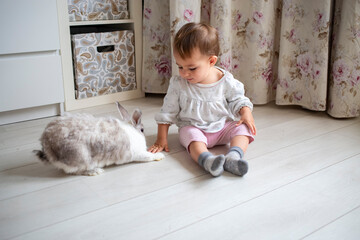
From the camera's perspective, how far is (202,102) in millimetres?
1388

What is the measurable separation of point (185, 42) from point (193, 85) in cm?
18

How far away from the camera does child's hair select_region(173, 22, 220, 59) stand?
1.27 m

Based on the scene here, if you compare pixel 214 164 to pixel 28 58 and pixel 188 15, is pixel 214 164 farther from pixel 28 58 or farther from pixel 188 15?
pixel 28 58

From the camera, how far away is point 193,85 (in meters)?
1.39

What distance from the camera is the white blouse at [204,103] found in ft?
4.54

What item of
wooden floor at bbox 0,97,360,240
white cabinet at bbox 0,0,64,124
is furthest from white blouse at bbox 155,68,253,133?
white cabinet at bbox 0,0,64,124

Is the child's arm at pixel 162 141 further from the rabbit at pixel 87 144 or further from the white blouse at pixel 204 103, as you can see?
the rabbit at pixel 87 144

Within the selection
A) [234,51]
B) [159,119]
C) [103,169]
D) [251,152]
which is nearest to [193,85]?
[159,119]

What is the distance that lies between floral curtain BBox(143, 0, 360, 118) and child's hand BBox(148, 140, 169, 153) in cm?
52

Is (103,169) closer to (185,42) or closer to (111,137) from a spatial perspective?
(111,137)

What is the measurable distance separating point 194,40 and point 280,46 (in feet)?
2.14

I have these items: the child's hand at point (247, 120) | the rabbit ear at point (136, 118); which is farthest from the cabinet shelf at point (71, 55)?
the child's hand at point (247, 120)

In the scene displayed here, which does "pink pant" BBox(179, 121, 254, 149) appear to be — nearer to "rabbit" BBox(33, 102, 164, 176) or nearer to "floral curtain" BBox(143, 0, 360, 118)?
"rabbit" BBox(33, 102, 164, 176)

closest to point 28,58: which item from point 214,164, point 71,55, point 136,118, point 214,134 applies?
point 71,55
